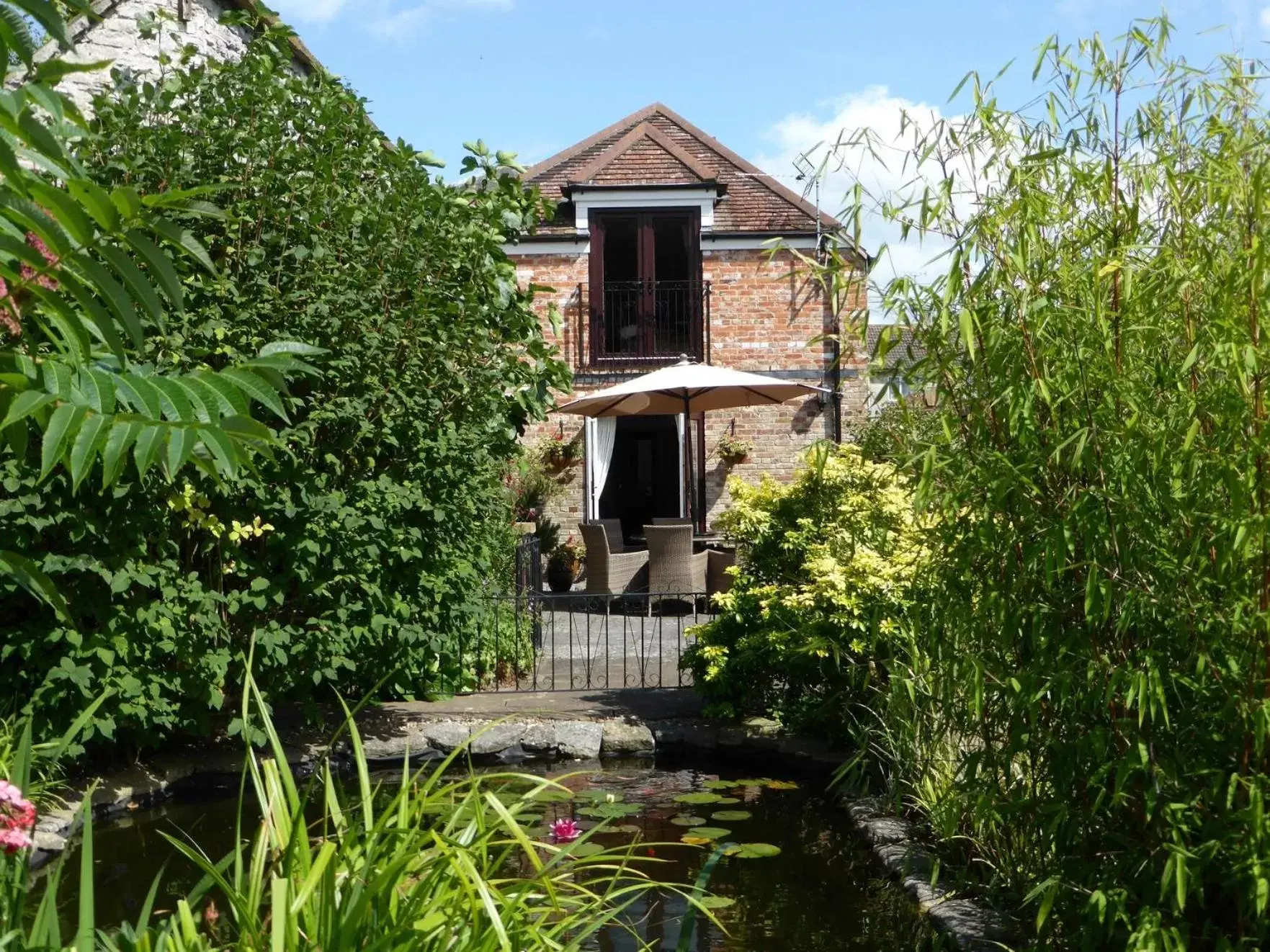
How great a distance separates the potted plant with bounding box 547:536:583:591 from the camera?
1670cm

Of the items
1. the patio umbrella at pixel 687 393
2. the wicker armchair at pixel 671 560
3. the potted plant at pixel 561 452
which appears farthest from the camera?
the potted plant at pixel 561 452

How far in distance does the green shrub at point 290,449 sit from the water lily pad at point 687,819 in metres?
1.76

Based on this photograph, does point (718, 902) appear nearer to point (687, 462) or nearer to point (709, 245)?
point (687, 462)

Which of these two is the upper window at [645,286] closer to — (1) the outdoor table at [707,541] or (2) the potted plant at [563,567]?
(1) the outdoor table at [707,541]

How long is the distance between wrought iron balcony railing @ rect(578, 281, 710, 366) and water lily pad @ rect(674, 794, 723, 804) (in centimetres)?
1221

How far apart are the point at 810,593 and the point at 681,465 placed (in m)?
11.2

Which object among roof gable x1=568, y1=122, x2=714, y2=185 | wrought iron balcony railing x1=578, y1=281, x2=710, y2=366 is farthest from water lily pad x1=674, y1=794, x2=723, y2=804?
roof gable x1=568, y1=122, x2=714, y2=185

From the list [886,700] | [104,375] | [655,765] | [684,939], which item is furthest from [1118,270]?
[655,765]

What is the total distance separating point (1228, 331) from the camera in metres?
2.95

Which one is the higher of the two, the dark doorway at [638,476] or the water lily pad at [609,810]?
the dark doorway at [638,476]

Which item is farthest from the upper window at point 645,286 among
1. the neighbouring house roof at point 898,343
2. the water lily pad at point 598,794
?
the neighbouring house roof at point 898,343

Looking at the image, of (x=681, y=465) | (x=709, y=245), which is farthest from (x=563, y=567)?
(x=709, y=245)

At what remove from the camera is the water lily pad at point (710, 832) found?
6.12m

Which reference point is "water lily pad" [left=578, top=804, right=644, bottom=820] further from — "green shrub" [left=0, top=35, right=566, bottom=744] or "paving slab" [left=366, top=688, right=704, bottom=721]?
"paving slab" [left=366, top=688, right=704, bottom=721]
